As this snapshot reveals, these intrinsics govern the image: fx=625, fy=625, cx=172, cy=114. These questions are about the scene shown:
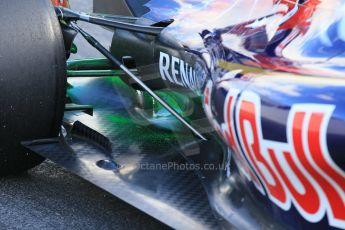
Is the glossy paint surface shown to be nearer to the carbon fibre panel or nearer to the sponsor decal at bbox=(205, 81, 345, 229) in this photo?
the sponsor decal at bbox=(205, 81, 345, 229)

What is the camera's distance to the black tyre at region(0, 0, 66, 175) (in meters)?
2.49

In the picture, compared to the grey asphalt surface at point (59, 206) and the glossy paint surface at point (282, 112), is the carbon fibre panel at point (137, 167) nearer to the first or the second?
the glossy paint surface at point (282, 112)

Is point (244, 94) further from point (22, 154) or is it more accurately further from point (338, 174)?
point (22, 154)

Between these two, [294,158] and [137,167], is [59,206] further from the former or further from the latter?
[294,158]

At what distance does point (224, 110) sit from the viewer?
5.99ft

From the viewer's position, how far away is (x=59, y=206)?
2611 millimetres

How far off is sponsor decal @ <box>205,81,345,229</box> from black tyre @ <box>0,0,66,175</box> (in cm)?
95

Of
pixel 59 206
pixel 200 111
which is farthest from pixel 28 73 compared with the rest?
pixel 200 111

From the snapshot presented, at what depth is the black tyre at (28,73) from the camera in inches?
98.0

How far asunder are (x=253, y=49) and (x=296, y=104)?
497 mm

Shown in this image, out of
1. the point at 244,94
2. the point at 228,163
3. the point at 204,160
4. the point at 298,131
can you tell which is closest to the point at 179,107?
the point at 204,160

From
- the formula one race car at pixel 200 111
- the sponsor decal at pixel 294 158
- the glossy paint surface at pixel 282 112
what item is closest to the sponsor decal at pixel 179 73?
the formula one race car at pixel 200 111

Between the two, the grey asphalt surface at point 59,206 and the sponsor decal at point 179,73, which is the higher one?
the sponsor decal at point 179,73

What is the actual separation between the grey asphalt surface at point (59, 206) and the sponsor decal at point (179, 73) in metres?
0.57
